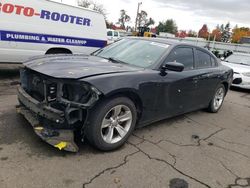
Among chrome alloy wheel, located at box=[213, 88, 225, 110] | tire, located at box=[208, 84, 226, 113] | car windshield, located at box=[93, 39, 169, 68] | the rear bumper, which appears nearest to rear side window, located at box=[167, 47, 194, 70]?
car windshield, located at box=[93, 39, 169, 68]

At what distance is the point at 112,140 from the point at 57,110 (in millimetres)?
889

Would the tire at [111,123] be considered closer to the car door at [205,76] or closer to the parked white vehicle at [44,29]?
the car door at [205,76]

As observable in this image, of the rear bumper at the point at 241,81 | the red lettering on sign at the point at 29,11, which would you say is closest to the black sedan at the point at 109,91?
the red lettering on sign at the point at 29,11

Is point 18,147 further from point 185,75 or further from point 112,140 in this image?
point 185,75

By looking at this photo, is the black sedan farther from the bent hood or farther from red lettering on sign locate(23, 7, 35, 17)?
red lettering on sign locate(23, 7, 35, 17)

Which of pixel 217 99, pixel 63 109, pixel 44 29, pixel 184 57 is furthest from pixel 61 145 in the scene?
pixel 44 29

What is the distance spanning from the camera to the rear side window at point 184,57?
4.15 meters

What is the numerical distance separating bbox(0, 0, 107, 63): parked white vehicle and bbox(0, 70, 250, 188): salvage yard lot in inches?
100

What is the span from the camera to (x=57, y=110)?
9.61ft

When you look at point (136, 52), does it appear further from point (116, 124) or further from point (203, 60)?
point (203, 60)

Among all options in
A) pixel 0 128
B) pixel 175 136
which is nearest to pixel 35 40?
pixel 0 128

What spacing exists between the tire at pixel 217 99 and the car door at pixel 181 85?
989mm

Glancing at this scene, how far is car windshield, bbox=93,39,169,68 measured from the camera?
3.98 meters

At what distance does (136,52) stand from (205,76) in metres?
1.64
